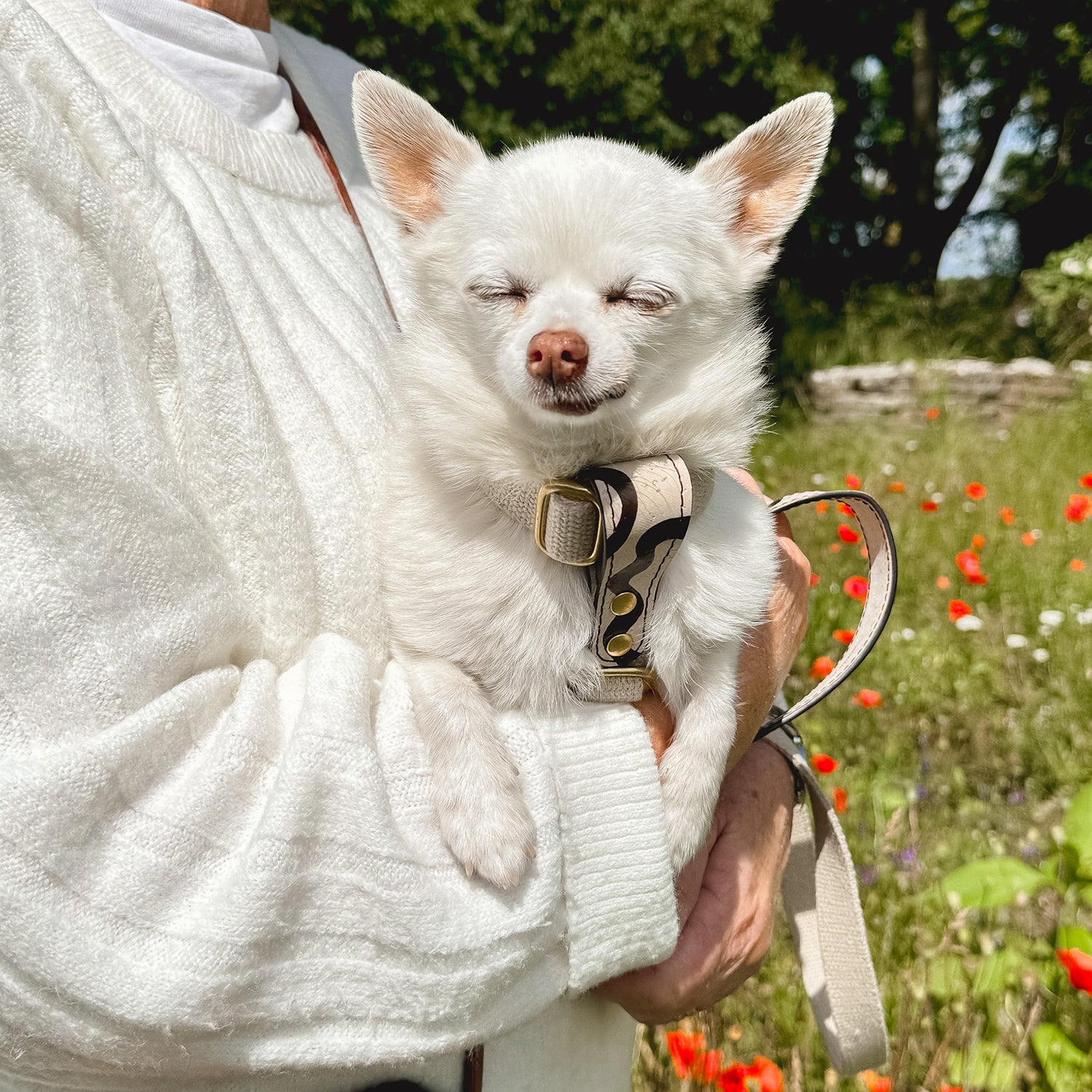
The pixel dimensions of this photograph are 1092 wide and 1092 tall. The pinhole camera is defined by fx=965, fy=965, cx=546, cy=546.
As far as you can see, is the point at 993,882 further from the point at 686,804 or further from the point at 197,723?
the point at 197,723

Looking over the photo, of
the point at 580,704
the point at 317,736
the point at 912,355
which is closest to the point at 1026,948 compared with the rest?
the point at 580,704

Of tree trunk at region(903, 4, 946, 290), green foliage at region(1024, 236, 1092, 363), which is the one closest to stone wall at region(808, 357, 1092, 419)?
green foliage at region(1024, 236, 1092, 363)

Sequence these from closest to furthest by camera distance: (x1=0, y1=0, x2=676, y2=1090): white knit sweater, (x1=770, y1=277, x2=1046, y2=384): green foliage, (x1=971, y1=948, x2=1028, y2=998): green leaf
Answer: (x1=0, y1=0, x2=676, y2=1090): white knit sweater < (x1=971, y1=948, x2=1028, y2=998): green leaf < (x1=770, y1=277, x2=1046, y2=384): green foliage

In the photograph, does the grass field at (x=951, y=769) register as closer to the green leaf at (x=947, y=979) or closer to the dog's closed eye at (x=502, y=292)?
the green leaf at (x=947, y=979)

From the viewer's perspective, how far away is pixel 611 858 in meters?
1.06

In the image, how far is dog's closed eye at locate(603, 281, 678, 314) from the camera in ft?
4.47

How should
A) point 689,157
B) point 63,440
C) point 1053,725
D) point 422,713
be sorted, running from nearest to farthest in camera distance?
point 63,440, point 422,713, point 1053,725, point 689,157

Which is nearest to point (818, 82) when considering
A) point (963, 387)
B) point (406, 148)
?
point (963, 387)

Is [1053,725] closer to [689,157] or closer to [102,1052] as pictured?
[102,1052]

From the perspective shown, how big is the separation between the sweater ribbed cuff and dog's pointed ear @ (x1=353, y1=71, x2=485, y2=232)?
0.92 meters

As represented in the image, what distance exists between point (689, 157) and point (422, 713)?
5.49 m

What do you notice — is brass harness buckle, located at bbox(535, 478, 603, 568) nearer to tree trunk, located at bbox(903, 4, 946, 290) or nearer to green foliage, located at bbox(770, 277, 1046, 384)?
green foliage, located at bbox(770, 277, 1046, 384)

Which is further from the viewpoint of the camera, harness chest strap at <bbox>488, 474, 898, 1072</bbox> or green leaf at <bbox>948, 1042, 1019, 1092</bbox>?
green leaf at <bbox>948, 1042, 1019, 1092</bbox>

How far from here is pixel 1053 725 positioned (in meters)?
2.86
